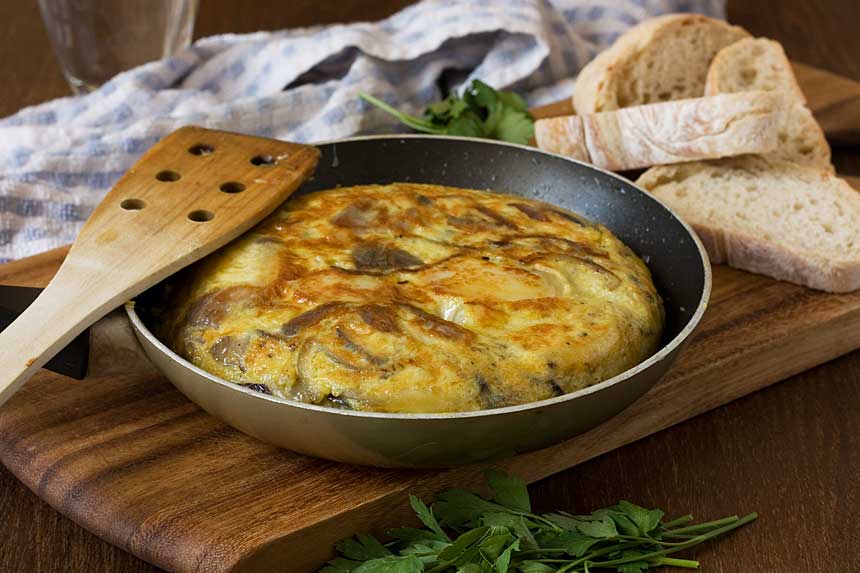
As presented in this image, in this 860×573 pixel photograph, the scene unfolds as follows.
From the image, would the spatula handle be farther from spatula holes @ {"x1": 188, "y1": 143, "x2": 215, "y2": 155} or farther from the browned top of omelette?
spatula holes @ {"x1": 188, "y1": 143, "x2": 215, "y2": 155}

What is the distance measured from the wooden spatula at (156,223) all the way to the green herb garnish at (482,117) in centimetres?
70

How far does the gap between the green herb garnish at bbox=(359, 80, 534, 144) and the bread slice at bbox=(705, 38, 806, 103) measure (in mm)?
564

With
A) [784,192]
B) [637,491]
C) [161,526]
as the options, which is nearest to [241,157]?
[161,526]

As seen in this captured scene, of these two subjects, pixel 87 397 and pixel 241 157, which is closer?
pixel 87 397

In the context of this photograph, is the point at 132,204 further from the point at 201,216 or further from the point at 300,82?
the point at 300,82

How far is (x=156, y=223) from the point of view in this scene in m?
1.90

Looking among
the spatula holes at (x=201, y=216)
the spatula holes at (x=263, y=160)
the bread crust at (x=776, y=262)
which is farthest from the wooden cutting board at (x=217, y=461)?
the spatula holes at (x=263, y=160)

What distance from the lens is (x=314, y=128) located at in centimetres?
311

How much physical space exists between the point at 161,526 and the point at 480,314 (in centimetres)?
58

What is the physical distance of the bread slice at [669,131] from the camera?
250 cm

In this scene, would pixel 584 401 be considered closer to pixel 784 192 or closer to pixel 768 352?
pixel 768 352

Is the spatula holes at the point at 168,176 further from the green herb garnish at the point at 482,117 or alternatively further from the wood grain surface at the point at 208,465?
the green herb garnish at the point at 482,117

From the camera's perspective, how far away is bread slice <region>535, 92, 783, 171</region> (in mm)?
2502

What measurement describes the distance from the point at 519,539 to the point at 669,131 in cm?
131
